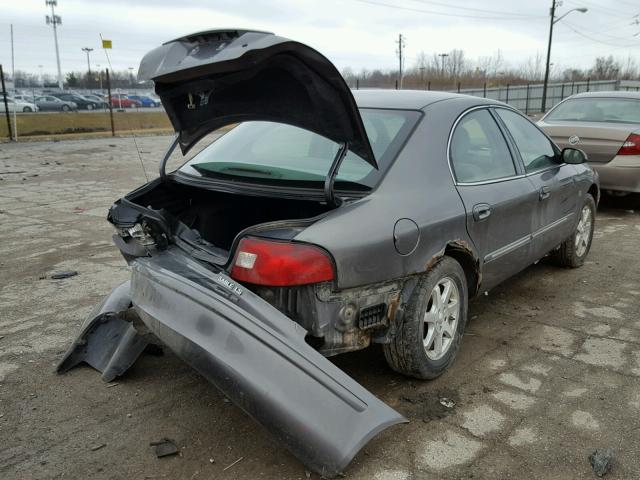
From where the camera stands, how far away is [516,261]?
4.07 metres

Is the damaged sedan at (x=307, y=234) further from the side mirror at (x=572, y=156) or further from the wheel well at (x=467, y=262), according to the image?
the side mirror at (x=572, y=156)

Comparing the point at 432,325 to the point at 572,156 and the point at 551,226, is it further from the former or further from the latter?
the point at 572,156

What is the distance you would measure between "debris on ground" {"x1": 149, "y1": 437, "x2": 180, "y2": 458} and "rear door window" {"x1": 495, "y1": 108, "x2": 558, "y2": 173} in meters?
3.08

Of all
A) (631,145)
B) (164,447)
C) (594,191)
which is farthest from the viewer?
(631,145)

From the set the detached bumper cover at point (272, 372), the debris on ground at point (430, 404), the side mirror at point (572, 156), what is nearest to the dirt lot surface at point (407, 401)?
the debris on ground at point (430, 404)

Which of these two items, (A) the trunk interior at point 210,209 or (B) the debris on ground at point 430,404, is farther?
(A) the trunk interior at point 210,209

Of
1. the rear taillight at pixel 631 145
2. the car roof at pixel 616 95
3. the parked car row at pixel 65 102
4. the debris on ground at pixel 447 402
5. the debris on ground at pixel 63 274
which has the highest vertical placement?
the parked car row at pixel 65 102

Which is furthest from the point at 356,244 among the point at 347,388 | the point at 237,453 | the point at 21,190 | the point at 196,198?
the point at 21,190

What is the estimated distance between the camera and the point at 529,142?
4.50 m

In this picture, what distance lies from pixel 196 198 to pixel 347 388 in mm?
1800

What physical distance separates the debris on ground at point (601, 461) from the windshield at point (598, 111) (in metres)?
6.72

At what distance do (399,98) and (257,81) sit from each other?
119cm

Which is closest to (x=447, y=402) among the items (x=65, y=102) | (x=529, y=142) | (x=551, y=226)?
(x=551, y=226)

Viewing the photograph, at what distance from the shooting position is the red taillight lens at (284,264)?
8.31 feet
